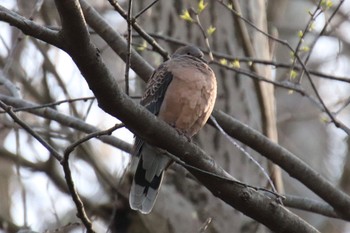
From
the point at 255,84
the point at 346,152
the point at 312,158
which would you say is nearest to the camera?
the point at 255,84

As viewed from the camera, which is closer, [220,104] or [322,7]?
[322,7]

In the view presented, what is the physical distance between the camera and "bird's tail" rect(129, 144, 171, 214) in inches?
176

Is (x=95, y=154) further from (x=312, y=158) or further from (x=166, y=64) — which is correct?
(x=312, y=158)

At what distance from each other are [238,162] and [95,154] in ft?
4.17

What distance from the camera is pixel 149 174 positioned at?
4551mm

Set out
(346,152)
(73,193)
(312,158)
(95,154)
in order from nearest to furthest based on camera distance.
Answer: (73,193) < (95,154) < (346,152) < (312,158)

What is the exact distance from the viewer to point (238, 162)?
6.04m

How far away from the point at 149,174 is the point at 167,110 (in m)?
0.41

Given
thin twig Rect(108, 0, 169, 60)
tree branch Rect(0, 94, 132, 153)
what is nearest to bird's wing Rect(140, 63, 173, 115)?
thin twig Rect(108, 0, 169, 60)

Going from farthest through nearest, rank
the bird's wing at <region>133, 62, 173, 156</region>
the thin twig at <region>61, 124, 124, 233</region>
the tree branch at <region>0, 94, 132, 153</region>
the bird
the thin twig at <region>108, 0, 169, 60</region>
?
1. the tree branch at <region>0, 94, 132, 153</region>
2. the bird's wing at <region>133, 62, 173, 156</region>
3. the bird
4. the thin twig at <region>108, 0, 169, 60</region>
5. the thin twig at <region>61, 124, 124, 233</region>

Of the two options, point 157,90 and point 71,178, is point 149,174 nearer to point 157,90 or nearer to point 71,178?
point 157,90

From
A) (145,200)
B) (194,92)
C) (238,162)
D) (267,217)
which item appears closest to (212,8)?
(238,162)

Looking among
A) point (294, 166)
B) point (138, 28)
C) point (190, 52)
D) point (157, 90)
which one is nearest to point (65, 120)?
point (157, 90)

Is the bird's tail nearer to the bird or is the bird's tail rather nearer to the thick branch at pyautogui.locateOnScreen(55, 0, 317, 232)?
the bird
